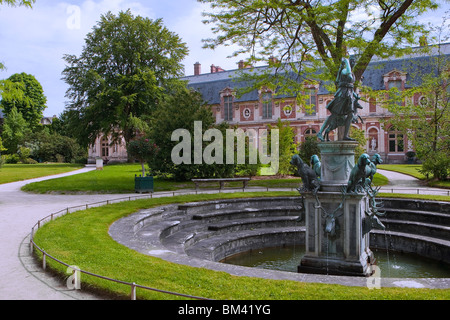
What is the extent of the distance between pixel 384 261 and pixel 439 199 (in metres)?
5.00

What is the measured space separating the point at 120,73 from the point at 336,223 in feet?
127

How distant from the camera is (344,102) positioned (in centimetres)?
845

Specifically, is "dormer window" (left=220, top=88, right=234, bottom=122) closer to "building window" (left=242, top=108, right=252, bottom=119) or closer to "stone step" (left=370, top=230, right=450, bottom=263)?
"building window" (left=242, top=108, right=252, bottom=119)

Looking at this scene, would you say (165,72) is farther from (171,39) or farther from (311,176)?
(311,176)

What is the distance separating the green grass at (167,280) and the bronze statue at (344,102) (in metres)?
4.26

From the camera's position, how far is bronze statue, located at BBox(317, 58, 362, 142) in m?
8.36

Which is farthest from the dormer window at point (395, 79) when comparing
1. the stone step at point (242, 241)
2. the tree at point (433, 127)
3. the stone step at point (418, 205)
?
the stone step at point (242, 241)

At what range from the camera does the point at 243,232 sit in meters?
11.4

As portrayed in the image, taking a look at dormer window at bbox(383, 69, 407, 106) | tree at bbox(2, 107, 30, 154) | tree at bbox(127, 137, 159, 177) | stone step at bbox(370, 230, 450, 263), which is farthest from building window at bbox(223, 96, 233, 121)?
stone step at bbox(370, 230, 450, 263)

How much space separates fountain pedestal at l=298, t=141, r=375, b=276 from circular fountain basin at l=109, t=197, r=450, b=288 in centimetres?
70

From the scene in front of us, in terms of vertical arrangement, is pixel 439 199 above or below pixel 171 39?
below
